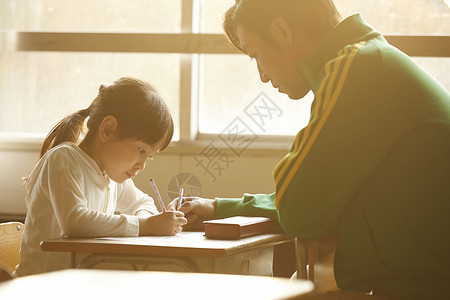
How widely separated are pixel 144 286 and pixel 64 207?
115 cm

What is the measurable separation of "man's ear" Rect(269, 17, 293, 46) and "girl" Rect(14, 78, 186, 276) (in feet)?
2.22

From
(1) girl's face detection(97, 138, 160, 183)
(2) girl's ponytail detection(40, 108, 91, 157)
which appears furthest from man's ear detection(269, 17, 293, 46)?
(2) girl's ponytail detection(40, 108, 91, 157)

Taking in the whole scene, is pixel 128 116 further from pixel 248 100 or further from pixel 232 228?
pixel 248 100

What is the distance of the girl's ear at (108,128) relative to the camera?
2.58 meters

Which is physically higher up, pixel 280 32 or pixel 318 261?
pixel 280 32

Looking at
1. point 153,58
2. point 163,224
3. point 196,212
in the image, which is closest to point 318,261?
point 163,224

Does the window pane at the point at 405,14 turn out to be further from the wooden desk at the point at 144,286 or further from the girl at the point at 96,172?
the wooden desk at the point at 144,286

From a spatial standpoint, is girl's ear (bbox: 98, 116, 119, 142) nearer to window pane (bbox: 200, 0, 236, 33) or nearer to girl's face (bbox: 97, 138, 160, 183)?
girl's face (bbox: 97, 138, 160, 183)

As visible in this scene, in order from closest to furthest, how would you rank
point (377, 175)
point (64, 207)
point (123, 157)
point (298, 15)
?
point (377, 175) < point (298, 15) < point (64, 207) < point (123, 157)

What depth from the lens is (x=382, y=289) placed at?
149 cm

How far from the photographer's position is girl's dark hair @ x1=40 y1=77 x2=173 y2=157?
2.56m

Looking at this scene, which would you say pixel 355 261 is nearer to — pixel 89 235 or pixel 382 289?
pixel 382 289

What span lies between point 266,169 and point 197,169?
356 millimetres

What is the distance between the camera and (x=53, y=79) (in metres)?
3.99
